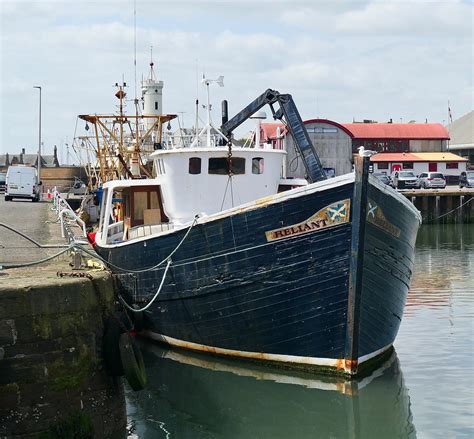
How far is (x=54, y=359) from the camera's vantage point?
9.28m

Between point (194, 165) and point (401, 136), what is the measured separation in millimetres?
51757

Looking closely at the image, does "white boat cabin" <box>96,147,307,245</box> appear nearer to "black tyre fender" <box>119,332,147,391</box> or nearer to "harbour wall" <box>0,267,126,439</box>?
"black tyre fender" <box>119,332,147,391</box>

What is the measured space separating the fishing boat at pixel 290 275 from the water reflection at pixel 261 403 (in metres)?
0.30

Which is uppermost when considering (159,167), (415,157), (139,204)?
(415,157)

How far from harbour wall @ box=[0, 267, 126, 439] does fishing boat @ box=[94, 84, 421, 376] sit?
3.79 meters

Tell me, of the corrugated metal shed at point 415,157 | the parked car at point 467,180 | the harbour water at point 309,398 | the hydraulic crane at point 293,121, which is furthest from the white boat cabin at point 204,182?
the corrugated metal shed at point 415,157

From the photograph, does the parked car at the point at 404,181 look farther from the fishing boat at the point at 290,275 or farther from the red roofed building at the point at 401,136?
the fishing boat at the point at 290,275

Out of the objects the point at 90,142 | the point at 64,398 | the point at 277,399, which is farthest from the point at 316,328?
the point at 90,142

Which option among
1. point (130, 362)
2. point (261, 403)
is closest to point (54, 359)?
point (130, 362)

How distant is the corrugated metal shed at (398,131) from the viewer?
214ft

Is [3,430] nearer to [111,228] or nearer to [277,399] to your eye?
[277,399]

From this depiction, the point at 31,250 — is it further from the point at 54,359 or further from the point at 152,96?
the point at 152,96

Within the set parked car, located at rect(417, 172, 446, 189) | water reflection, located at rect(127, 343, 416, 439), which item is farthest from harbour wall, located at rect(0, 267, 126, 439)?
parked car, located at rect(417, 172, 446, 189)

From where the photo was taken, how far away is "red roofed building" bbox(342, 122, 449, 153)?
213ft
